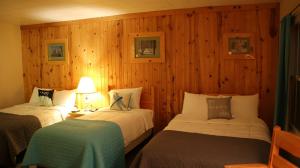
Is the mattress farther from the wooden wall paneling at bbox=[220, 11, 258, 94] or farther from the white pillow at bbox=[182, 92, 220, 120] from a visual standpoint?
the wooden wall paneling at bbox=[220, 11, 258, 94]

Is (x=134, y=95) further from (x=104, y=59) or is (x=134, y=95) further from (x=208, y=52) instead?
(x=208, y=52)

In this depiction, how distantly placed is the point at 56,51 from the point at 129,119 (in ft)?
7.93

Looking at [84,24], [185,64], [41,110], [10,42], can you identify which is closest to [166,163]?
[185,64]

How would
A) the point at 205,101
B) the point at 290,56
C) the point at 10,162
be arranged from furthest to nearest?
the point at 205,101 → the point at 10,162 → the point at 290,56

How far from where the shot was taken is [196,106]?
10.8 ft

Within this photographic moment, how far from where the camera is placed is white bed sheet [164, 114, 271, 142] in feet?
8.02

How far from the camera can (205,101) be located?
327 centimetres

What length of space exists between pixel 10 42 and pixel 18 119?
2.14m

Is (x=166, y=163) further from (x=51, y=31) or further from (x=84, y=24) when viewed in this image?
(x=51, y=31)

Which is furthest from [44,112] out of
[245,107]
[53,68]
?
[245,107]

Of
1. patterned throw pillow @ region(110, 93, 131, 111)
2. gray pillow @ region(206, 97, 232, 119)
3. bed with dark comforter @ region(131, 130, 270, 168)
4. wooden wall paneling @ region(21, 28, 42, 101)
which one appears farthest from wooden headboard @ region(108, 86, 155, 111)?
wooden wall paneling @ region(21, 28, 42, 101)

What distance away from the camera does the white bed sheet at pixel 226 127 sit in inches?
96.3

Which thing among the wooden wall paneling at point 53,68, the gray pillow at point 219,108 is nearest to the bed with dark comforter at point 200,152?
the gray pillow at point 219,108

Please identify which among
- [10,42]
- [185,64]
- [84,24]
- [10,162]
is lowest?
[10,162]
